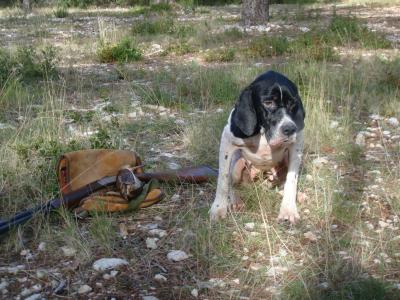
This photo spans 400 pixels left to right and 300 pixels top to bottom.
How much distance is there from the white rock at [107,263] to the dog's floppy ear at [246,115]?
1.19 meters

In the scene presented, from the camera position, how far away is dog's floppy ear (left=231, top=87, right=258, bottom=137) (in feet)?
12.7

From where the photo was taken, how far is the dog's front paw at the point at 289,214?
3.80 metres

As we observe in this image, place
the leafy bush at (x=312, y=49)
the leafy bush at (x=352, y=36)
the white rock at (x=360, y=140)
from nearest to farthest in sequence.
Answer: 1. the white rock at (x=360, y=140)
2. the leafy bush at (x=312, y=49)
3. the leafy bush at (x=352, y=36)

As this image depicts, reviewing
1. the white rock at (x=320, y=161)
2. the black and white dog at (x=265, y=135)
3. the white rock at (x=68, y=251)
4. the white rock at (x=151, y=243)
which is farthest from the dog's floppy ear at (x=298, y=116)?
the white rock at (x=68, y=251)

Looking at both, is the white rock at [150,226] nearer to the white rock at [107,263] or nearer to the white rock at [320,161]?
the white rock at [107,263]

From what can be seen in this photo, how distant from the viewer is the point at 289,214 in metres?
3.82

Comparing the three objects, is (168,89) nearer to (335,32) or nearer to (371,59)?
(371,59)

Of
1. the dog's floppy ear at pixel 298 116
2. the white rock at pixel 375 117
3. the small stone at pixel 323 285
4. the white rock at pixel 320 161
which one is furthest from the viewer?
the white rock at pixel 375 117

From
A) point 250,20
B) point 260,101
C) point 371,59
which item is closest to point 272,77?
point 260,101

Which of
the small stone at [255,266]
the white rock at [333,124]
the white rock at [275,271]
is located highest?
the white rock at [333,124]

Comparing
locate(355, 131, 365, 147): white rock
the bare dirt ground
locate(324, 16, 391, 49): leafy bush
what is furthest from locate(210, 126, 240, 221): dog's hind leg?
locate(324, 16, 391, 49): leafy bush

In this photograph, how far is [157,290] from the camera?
10.1 ft

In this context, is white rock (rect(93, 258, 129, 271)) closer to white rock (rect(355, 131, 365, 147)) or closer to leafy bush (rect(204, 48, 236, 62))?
Result: white rock (rect(355, 131, 365, 147))

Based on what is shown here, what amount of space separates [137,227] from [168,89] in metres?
3.52
